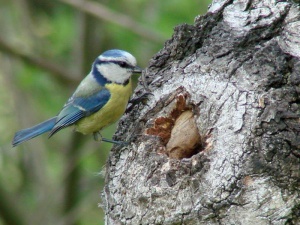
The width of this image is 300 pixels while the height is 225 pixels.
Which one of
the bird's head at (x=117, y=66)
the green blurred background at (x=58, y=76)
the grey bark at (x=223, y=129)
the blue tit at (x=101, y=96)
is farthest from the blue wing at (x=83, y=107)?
the green blurred background at (x=58, y=76)

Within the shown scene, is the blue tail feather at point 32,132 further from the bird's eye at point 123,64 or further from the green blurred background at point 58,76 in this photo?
the green blurred background at point 58,76

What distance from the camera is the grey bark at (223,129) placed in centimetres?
231

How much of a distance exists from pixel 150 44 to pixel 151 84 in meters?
2.80

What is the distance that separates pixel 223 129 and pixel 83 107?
1.48m

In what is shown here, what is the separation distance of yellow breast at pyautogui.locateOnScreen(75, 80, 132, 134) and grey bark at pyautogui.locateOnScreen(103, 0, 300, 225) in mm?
747

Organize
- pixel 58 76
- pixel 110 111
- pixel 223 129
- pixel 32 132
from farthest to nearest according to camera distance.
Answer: pixel 58 76
pixel 32 132
pixel 110 111
pixel 223 129

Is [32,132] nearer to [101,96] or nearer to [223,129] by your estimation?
[101,96]

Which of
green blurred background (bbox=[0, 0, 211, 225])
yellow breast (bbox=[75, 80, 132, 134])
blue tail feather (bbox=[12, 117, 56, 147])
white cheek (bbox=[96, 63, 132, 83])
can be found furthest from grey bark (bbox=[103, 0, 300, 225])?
green blurred background (bbox=[0, 0, 211, 225])

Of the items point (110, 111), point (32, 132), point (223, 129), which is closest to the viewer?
point (223, 129)

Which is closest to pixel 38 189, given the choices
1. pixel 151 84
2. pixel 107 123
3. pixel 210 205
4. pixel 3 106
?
pixel 3 106

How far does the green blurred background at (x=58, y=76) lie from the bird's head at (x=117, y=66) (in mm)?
1267

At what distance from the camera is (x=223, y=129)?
2.43m

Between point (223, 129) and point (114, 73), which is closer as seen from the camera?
point (223, 129)

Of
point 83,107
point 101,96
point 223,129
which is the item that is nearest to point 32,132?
point 83,107
